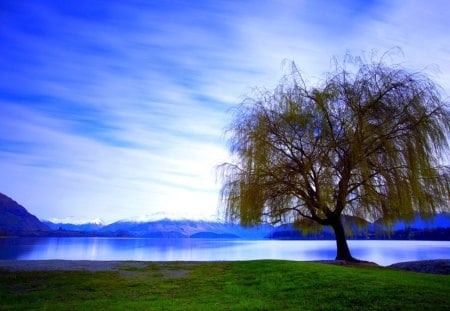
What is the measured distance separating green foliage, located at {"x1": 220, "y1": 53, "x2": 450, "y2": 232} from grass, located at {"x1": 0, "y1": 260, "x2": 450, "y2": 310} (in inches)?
223

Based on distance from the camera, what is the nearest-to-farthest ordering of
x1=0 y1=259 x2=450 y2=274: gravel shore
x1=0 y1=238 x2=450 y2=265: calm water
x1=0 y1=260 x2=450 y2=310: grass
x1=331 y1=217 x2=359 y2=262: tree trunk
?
x1=0 y1=260 x2=450 y2=310: grass < x1=0 y1=259 x2=450 y2=274: gravel shore < x1=331 y1=217 x2=359 y2=262: tree trunk < x1=0 y1=238 x2=450 y2=265: calm water

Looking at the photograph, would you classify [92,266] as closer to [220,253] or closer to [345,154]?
[345,154]

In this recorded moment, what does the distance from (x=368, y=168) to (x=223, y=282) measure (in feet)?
33.1

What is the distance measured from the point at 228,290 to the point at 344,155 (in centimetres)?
1107

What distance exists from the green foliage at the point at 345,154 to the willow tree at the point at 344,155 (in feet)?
0.17

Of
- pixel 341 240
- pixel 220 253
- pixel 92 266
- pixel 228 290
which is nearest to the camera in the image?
pixel 228 290

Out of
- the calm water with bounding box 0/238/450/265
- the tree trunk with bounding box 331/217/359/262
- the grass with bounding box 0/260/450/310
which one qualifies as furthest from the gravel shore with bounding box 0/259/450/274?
the calm water with bounding box 0/238/450/265

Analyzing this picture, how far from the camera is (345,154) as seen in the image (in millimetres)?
19938

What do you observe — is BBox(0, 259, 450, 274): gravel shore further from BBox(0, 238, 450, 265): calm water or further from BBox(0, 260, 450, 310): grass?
BBox(0, 238, 450, 265): calm water

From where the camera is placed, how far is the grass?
956 centimetres

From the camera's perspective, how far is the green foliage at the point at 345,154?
61.8ft

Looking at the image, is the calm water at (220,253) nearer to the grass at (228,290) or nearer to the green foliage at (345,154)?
the green foliage at (345,154)

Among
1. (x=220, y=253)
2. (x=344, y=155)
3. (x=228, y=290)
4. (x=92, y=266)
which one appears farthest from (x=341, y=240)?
(x=220, y=253)

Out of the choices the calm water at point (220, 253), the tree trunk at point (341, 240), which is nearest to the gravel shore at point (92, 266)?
the tree trunk at point (341, 240)
